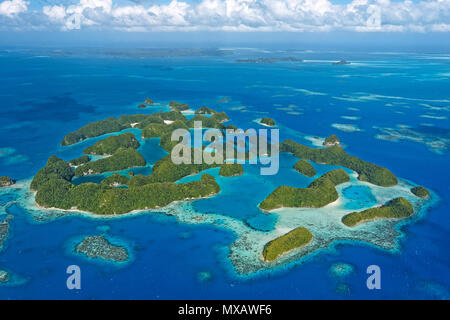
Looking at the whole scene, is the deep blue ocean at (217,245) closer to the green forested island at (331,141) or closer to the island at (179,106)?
the green forested island at (331,141)

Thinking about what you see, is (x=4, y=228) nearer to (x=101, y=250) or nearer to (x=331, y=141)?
(x=101, y=250)

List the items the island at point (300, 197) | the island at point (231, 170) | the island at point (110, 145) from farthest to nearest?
the island at point (110, 145)
the island at point (231, 170)
the island at point (300, 197)

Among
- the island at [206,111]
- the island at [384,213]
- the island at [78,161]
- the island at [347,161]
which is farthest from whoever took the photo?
the island at [206,111]

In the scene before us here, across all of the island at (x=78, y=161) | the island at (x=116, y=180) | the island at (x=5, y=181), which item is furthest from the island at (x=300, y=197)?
the island at (x=5, y=181)

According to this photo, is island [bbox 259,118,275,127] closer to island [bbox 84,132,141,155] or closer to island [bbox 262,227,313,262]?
island [bbox 84,132,141,155]

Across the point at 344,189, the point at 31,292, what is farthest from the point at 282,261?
the point at 31,292

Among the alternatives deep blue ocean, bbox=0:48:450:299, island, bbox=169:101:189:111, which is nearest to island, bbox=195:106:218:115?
island, bbox=169:101:189:111
